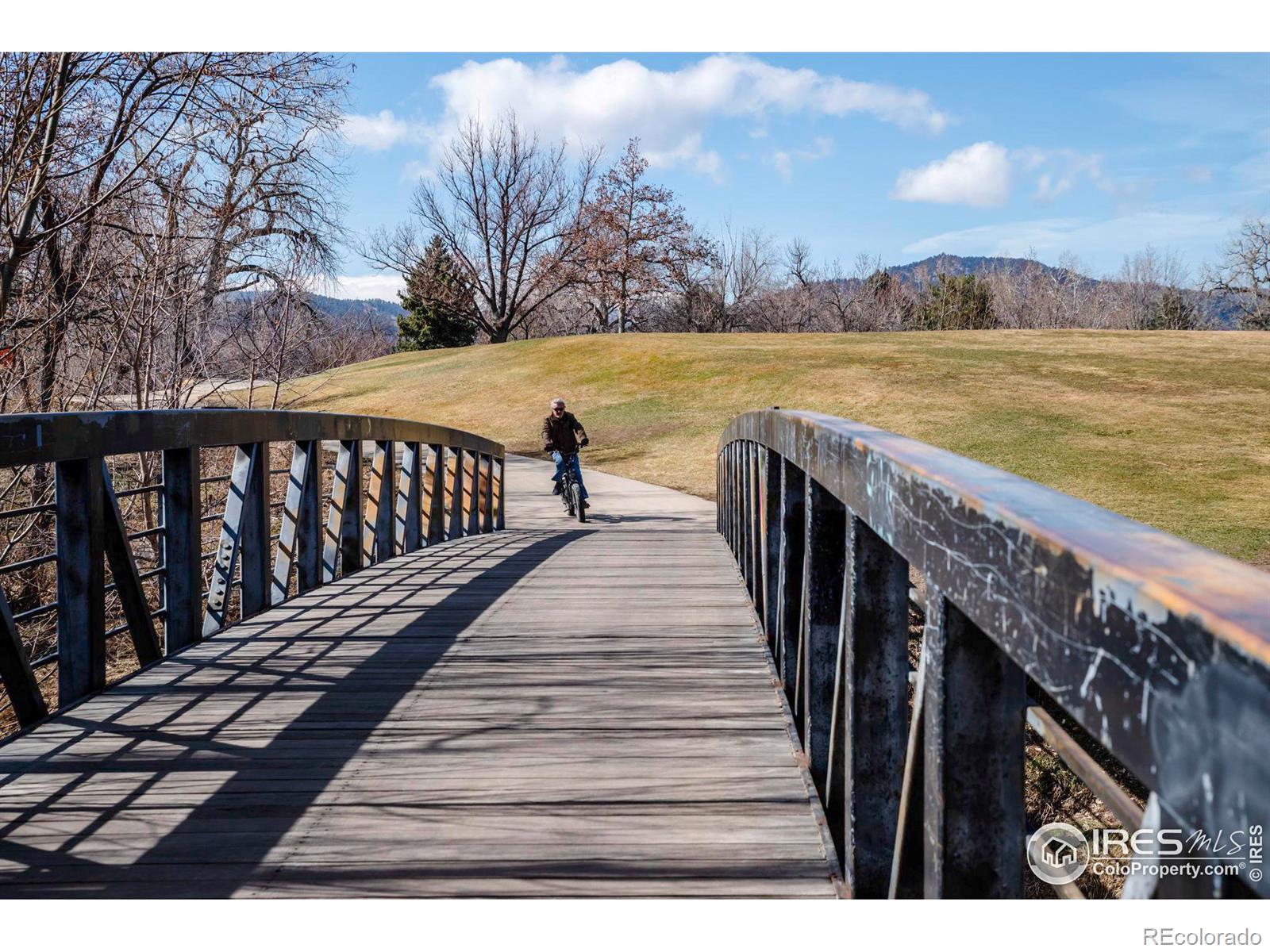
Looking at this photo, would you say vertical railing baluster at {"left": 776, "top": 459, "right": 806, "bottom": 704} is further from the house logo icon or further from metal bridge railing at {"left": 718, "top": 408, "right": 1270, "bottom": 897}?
the house logo icon

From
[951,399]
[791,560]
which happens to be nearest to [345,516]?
[791,560]

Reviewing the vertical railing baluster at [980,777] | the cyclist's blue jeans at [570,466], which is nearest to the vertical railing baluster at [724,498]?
the cyclist's blue jeans at [570,466]

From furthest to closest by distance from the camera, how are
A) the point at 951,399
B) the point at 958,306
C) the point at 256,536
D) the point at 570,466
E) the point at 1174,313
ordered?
the point at 958,306 → the point at 1174,313 → the point at 951,399 → the point at 570,466 → the point at 256,536

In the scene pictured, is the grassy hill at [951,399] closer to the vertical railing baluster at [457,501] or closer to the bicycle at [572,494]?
the bicycle at [572,494]

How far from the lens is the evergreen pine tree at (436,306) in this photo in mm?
54062

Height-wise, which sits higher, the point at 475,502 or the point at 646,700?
the point at 646,700

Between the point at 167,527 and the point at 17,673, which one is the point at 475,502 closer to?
the point at 167,527

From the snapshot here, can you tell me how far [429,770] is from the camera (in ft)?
9.61

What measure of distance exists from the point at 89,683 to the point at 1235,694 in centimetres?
386

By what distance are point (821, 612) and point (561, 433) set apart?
1124 cm

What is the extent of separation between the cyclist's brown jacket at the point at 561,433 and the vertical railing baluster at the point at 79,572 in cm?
1008

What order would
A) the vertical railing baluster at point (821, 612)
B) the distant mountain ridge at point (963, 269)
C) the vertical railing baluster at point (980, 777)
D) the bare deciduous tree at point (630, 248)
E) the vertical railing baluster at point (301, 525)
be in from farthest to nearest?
the distant mountain ridge at point (963, 269)
the bare deciduous tree at point (630, 248)
the vertical railing baluster at point (301, 525)
the vertical railing baluster at point (821, 612)
the vertical railing baluster at point (980, 777)

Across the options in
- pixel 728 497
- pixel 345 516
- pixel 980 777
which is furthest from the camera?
pixel 728 497
